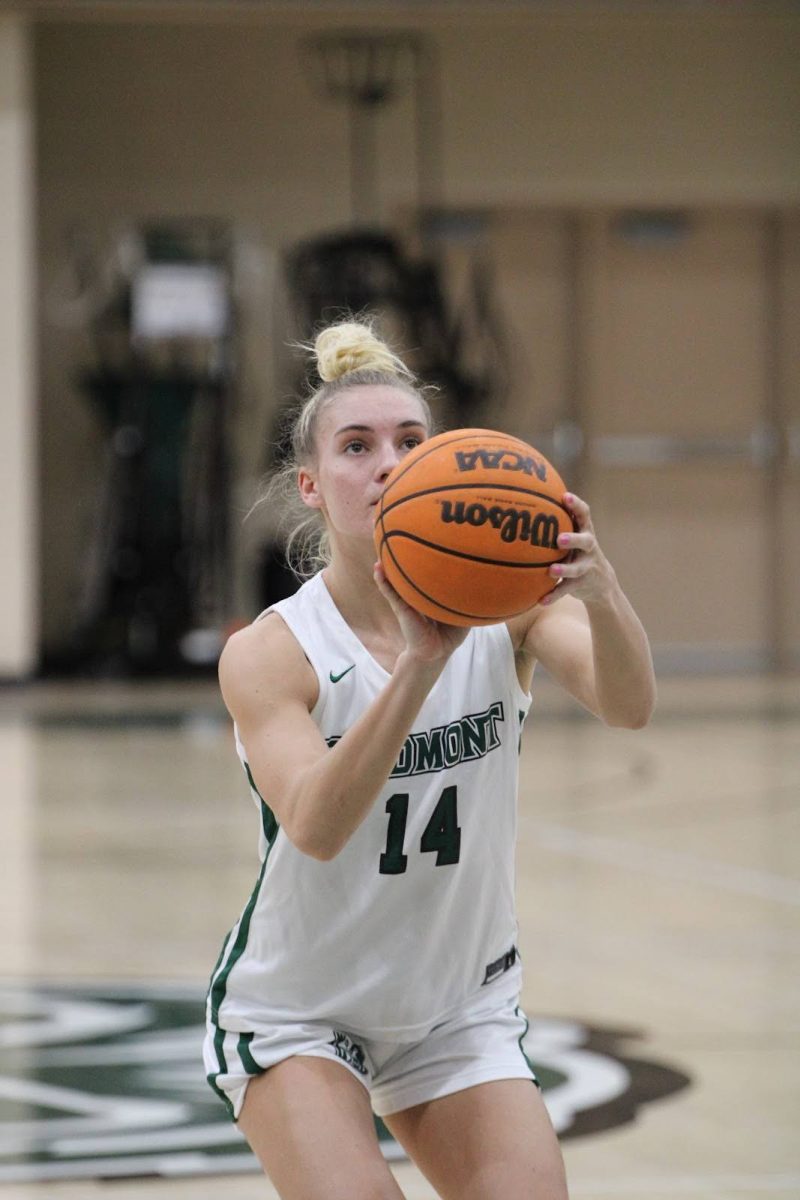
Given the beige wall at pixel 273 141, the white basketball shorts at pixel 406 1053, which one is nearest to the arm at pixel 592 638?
the white basketball shorts at pixel 406 1053

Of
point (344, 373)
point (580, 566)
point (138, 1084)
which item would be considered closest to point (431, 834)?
point (580, 566)

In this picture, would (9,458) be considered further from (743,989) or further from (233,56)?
(743,989)

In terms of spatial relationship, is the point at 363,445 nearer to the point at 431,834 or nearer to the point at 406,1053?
the point at 431,834

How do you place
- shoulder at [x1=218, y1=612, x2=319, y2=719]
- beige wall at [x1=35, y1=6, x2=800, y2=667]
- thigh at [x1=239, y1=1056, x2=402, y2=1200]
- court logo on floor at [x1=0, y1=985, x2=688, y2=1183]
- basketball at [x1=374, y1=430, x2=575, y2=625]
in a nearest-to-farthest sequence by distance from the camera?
basketball at [x1=374, y1=430, x2=575, y2=625] < thigh at [x1=239, y1=1056, x2=402, y2=1200] < shoulder at [x1=218, y1=612, x2=319, y2=719] < court logo on floor at [x1=0, y1=985, x2=688, y2=1183] < beige wall at [x1=35, y1=6, x2=800, y2=667]

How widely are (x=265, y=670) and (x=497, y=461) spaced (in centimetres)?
47

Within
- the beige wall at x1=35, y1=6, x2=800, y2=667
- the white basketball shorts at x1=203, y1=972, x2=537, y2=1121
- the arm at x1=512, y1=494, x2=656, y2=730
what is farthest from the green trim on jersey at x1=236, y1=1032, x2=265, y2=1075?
the beige wall at x1=35, y1=6, x2=800, y2=667

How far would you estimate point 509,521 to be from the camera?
87.0 inches

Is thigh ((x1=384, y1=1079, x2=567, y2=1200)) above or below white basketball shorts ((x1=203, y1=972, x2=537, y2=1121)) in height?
below

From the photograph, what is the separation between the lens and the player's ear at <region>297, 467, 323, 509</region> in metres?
2.67

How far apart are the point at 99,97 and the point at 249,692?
13947mm

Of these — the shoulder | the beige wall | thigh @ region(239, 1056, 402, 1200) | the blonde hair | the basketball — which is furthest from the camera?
the beige wall

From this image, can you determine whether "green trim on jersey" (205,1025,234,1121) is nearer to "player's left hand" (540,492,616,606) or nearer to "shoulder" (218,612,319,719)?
"shoulder" (218,612,319,719)

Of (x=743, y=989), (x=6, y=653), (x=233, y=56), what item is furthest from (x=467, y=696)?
(x=233, y=56)

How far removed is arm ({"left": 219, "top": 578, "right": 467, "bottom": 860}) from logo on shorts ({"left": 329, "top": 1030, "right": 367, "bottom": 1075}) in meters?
0.32
